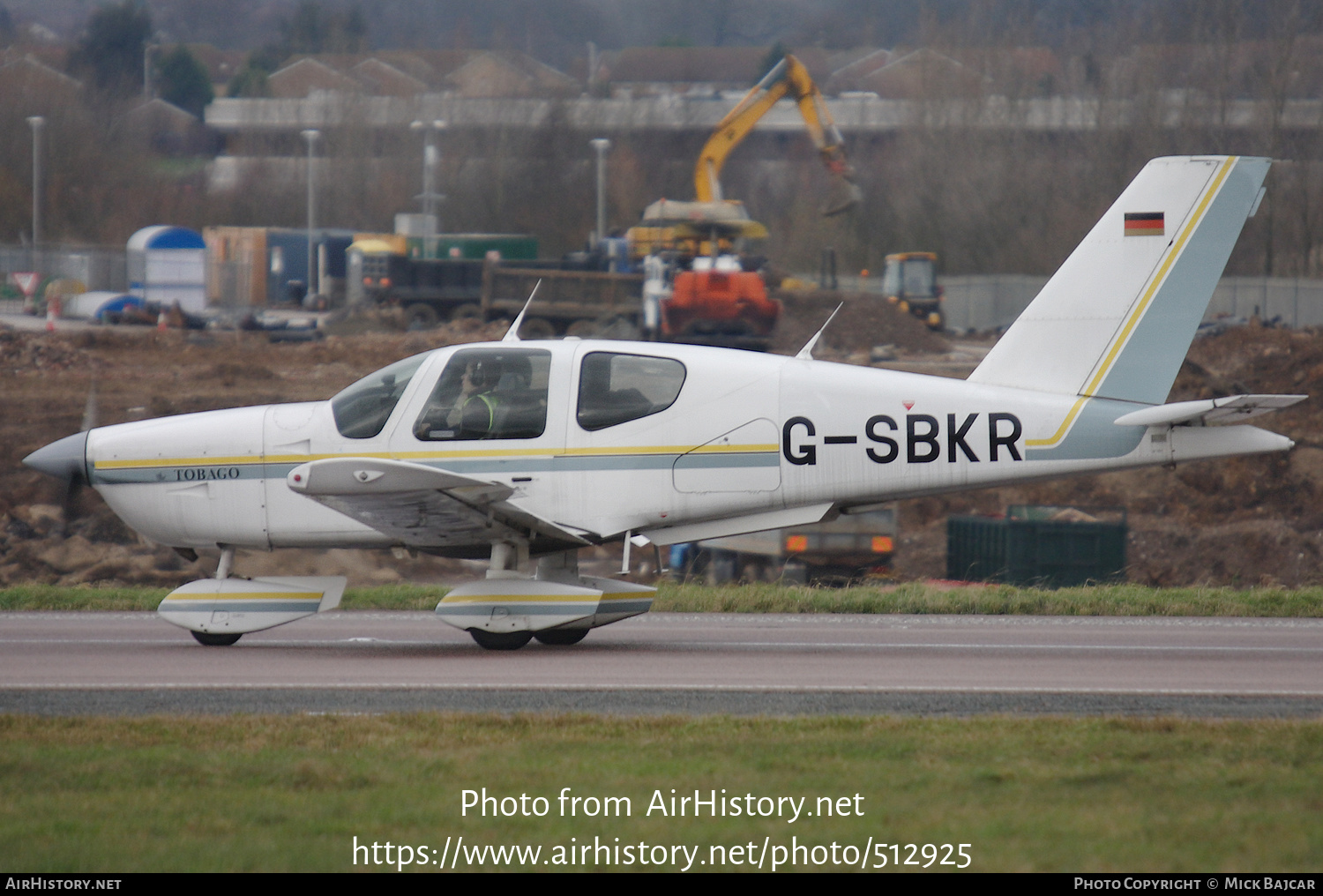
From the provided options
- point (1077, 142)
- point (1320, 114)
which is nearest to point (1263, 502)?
point (1320, 114)

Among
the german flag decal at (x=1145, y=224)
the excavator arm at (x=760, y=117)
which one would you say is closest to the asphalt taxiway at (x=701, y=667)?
the german flag decal at (x=1145, y=224)

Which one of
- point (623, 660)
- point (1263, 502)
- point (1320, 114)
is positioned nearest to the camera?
point (623, 660)

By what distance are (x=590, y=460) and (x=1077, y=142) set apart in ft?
180

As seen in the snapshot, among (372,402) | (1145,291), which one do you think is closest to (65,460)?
(372,402)

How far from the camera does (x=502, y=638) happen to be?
10156 mm

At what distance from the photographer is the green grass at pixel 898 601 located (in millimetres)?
12445

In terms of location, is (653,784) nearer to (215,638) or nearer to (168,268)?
(215,638)

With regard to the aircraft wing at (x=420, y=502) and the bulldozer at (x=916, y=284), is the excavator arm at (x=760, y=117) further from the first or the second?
the aircraft wing at (x=420, y=502)

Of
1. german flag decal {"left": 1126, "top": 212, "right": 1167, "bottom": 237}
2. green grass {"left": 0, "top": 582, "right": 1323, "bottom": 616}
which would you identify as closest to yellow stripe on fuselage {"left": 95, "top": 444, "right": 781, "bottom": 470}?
green grass {"left": 0, "top": 582, "right": 1323, "bottom": 616}

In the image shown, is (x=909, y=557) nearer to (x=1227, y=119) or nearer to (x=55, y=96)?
(x=1227, y=119)

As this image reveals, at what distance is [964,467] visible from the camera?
10102 mm

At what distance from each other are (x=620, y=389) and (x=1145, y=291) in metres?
3.86

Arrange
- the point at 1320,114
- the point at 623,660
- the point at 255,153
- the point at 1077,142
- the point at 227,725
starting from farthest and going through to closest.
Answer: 1. the point at 255,153
2. the point at 1077,142
3. the point at 1320,114
4. the point at 623,660
5. the point at 227,725

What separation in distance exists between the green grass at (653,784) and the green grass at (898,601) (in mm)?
5045
